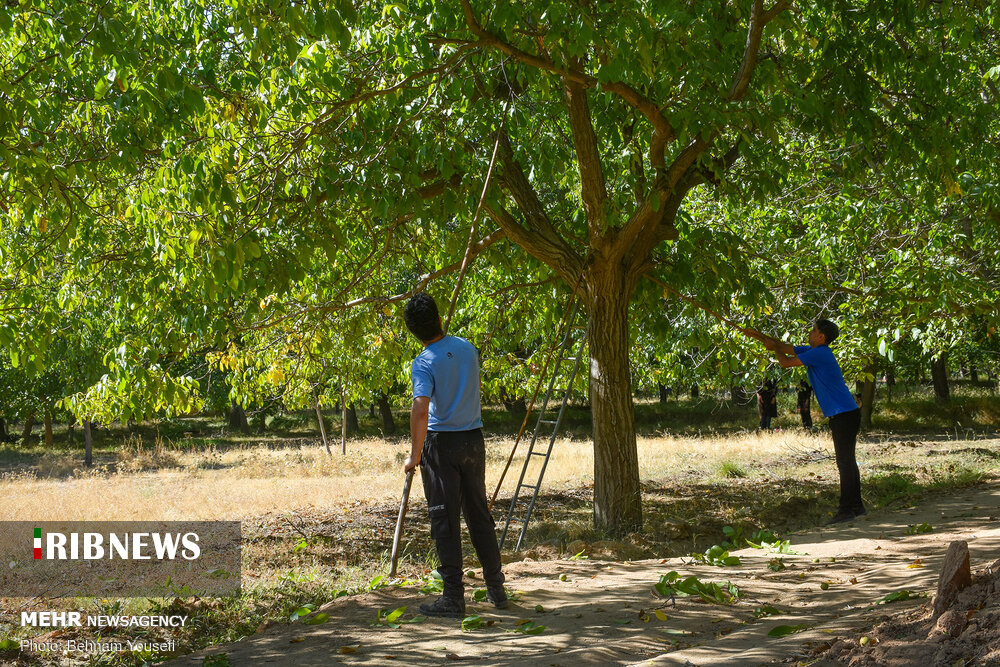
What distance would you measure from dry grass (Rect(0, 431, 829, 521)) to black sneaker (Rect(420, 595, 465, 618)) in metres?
6.16

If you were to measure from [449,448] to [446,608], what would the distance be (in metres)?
1.02

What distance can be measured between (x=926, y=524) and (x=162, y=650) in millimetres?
6773

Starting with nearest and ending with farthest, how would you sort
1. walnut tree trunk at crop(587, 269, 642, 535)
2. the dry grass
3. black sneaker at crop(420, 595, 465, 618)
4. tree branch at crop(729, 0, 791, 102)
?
black sneaker at crop(420, 595, 465, 618), tree branch at crop(729, 0, 791, 102), walnut tree trunk at crop(587, 269, 642, 535), the dry grass

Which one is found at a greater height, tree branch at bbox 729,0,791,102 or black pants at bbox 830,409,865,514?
tree branch at bbox 729,0,791,102

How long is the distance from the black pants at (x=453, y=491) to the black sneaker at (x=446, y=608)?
0.04 metres

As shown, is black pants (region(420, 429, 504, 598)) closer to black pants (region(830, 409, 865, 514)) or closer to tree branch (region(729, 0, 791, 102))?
tree branch (region(729, 0, 791, 102))

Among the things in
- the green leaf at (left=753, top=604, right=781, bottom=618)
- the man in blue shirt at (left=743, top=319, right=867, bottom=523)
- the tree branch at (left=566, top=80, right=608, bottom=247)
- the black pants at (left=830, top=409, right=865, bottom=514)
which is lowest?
the green leaf at (left=753, top=604, right=781, bottom=618)

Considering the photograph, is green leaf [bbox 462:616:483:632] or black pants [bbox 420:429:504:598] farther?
black pants [bbox 420:429:504:598]

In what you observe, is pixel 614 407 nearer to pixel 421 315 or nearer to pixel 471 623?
pixel 421 315

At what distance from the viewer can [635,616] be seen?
5031 millimetres

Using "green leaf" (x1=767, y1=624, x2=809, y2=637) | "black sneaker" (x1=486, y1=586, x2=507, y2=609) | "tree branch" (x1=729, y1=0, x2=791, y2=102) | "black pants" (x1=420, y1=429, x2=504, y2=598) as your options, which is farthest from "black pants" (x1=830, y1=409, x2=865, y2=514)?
"black pants" (x1=420, y1=429, x2=504, y2=598)

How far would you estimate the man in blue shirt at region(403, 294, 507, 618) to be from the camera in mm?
4965

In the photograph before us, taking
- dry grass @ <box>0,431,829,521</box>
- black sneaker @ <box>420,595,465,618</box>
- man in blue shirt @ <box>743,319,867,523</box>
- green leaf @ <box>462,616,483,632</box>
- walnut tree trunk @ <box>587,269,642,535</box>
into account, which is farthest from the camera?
dry grass @ <box>0,431,829,521</box>

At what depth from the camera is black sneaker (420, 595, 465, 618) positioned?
5.02 meters
